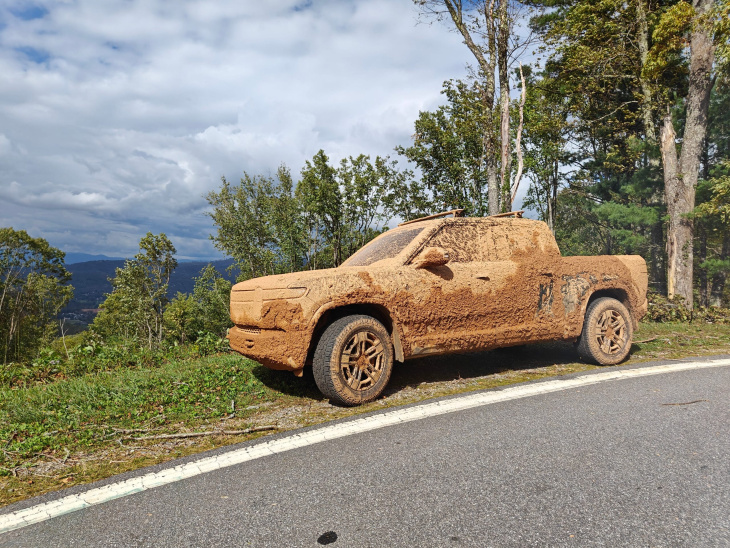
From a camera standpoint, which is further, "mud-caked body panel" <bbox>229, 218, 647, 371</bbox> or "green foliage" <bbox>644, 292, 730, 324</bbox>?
"green foliage" <bbox>644, 292, 730, 324</bbox>

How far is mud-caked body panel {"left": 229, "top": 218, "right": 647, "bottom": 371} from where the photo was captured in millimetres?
4059

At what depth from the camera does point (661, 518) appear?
6.74 ft

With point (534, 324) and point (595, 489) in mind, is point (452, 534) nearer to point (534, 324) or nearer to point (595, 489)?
point (595, 489)

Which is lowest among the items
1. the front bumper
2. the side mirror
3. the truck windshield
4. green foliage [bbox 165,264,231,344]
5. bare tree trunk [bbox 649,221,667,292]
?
green foliage [bbox 165,264,231,344]

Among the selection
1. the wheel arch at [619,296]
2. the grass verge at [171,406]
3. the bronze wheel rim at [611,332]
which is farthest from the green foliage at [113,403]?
the wheel arch at [619,296]

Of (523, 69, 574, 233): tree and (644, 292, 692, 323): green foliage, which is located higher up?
(523, 69, 574, 233): tree

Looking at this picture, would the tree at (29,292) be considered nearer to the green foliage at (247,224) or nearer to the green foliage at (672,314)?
the green foliage at (247,224)

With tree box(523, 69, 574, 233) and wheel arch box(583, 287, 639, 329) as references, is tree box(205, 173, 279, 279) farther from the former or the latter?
wheel arch box(583, 287, 639, 329)

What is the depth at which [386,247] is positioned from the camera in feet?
17.2

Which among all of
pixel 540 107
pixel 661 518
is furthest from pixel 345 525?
pixel 540 107

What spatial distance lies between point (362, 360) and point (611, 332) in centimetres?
351

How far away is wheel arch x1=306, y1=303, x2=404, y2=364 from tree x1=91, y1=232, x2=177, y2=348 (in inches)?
1318

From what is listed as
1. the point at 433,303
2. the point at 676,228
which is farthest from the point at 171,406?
the point at 676,228

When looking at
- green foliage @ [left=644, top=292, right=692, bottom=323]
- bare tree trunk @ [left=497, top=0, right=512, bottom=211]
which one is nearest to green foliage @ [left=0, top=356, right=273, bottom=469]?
green foliage @ [left=644, top=292, right=692, bottom=323]
